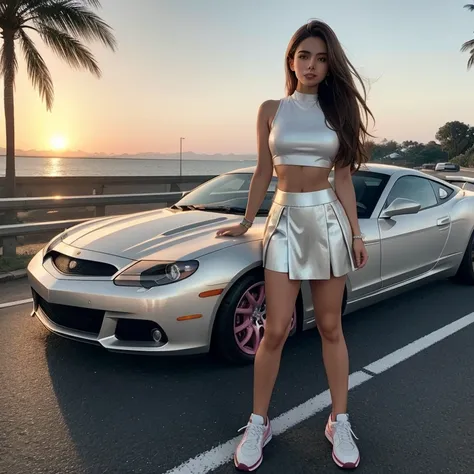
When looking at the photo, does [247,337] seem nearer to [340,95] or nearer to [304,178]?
[304,178]

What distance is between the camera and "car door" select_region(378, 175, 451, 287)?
4008mm

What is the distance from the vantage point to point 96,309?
→ 9.61 feet

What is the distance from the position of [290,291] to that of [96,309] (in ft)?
4.27

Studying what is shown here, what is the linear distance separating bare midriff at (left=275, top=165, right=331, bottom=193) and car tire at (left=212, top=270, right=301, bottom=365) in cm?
101

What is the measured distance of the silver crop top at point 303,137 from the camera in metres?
2.19

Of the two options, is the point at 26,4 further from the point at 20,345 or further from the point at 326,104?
the point at 326,104

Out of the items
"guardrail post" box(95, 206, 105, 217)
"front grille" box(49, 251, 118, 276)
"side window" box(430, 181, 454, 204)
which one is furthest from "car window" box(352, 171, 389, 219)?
"guardrail post" box(95, 206, 105, 217)

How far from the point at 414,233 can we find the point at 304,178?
2.42 meters

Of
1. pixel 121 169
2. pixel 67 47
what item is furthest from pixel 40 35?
pixel 121 169

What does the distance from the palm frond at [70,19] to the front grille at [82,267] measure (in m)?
10.7

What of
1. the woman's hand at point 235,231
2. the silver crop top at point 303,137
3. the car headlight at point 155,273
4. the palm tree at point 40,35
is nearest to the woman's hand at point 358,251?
the silver crop top at point 303,137

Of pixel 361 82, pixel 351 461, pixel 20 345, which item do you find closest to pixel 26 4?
pixel 20 345

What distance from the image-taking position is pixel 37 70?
12969mm

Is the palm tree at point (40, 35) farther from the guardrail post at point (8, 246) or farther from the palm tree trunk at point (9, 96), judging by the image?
the guardrail post at point (8, 246)
